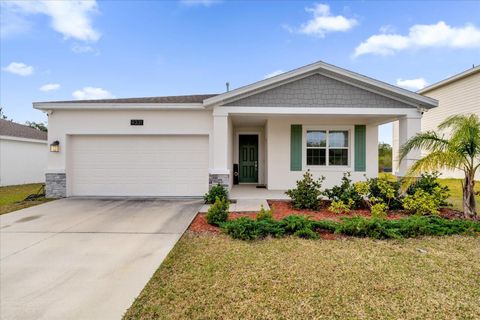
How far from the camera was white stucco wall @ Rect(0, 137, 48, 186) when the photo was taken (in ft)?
43.1

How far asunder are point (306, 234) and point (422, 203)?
12.5 ft

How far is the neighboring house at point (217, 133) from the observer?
26.7 feet

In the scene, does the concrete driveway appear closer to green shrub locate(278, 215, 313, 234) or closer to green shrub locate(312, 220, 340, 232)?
green shrub locate(278, 215, 313, 234)

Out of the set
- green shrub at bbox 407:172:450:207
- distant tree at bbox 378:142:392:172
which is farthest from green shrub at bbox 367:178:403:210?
distant tree at bbox 378:142:392:172

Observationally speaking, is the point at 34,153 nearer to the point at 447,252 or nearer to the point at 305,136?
the point at 305,136

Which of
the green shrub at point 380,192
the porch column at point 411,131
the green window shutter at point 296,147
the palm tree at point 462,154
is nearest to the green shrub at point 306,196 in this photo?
the green shrub at point 380,192

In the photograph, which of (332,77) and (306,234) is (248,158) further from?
(306,234)

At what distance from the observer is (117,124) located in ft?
28.6

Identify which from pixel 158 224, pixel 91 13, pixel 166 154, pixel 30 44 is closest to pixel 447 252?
pixel 158 224

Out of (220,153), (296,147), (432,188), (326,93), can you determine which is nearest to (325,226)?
(220,153)

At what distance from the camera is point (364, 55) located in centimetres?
1454

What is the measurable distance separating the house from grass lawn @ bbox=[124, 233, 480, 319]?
33.6ft

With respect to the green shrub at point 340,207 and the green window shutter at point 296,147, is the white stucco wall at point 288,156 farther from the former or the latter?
the green shrub at point 340,207

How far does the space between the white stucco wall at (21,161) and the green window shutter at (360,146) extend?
1779 cm
